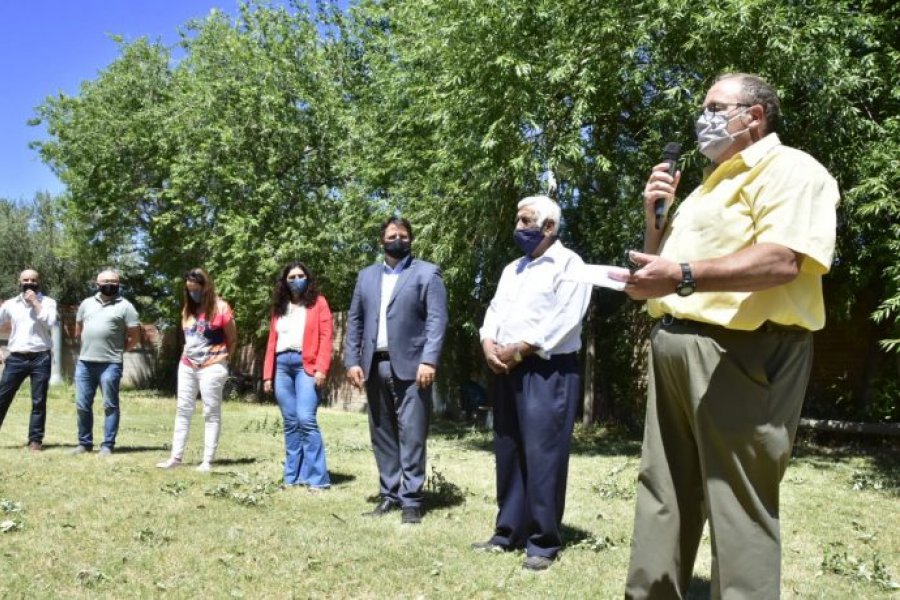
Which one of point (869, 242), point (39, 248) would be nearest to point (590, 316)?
point (869, 242)

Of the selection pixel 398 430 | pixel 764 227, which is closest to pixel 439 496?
pixel 398 430

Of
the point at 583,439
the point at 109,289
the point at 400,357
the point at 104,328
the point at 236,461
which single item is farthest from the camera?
the point at 583,439

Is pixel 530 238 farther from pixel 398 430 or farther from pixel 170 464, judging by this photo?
pixel 170 464

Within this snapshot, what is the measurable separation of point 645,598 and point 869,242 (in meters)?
9.28

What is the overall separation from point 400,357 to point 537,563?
6.68ft

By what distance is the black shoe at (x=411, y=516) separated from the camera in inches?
241

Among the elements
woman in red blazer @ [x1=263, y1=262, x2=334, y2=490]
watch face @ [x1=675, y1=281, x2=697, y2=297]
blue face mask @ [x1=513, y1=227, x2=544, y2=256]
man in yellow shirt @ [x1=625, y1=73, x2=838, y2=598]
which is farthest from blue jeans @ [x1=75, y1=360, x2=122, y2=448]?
watch face @ [x1=675, y1=281, x2=697, y2=297]

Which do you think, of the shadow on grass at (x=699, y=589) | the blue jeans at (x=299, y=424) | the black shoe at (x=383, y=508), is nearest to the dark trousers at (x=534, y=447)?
the shadow on grass at (x=699, y=589)

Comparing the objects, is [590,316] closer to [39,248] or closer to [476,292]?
[476,292]

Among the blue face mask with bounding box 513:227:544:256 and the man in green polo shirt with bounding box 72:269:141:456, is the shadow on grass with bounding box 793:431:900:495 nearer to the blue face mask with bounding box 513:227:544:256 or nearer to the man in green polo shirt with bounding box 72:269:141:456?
the blue face mask with bounding box 513:227:544:256

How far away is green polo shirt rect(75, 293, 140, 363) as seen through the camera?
9703 mm

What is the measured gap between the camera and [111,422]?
9719 millimetres

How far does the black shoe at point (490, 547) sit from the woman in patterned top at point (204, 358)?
4.14 meters

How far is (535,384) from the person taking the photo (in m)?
5.17
